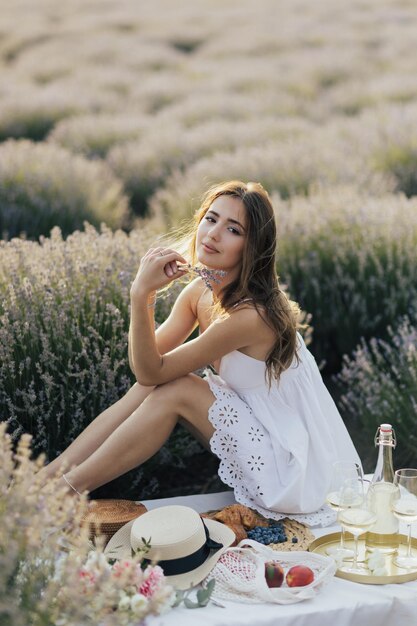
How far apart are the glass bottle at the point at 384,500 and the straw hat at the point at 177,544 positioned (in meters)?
0.43

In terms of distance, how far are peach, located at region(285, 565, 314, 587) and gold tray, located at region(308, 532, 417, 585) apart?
0.46 ft

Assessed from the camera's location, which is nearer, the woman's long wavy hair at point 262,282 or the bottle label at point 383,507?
the bottle label at point 383,507

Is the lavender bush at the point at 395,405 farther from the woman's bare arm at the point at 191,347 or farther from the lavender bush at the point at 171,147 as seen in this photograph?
the lavender bush at the point at 171,147

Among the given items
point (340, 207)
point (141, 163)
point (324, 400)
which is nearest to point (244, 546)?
point (324, 400)

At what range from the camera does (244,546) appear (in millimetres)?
2721

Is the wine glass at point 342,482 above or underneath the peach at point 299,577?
above

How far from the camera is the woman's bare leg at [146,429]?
9.33ft

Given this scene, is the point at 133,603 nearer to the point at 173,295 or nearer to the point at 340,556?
the point at 340,556

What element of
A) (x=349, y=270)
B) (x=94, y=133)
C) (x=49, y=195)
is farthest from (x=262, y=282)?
A: (x=94, y=133)

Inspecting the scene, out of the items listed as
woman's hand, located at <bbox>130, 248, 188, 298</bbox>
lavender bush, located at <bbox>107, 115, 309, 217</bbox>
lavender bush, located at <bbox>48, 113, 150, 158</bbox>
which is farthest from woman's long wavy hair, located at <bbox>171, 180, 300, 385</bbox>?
lavender bush, located at <bbox>48, 113, 150, 158</bbox>

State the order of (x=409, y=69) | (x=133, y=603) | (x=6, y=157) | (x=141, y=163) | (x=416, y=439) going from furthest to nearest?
(x=409, y=69), (x=141, y=163), (x=6, y=157), (x=416, y=439), (x=133, y=603)

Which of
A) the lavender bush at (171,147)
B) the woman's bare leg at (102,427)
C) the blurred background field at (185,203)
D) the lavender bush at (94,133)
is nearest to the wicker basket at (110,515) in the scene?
the woman's bare leg at (102,427)

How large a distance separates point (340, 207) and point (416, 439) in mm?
1935

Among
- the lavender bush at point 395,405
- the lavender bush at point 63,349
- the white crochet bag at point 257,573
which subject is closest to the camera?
the white crochet bag at point 257,573
